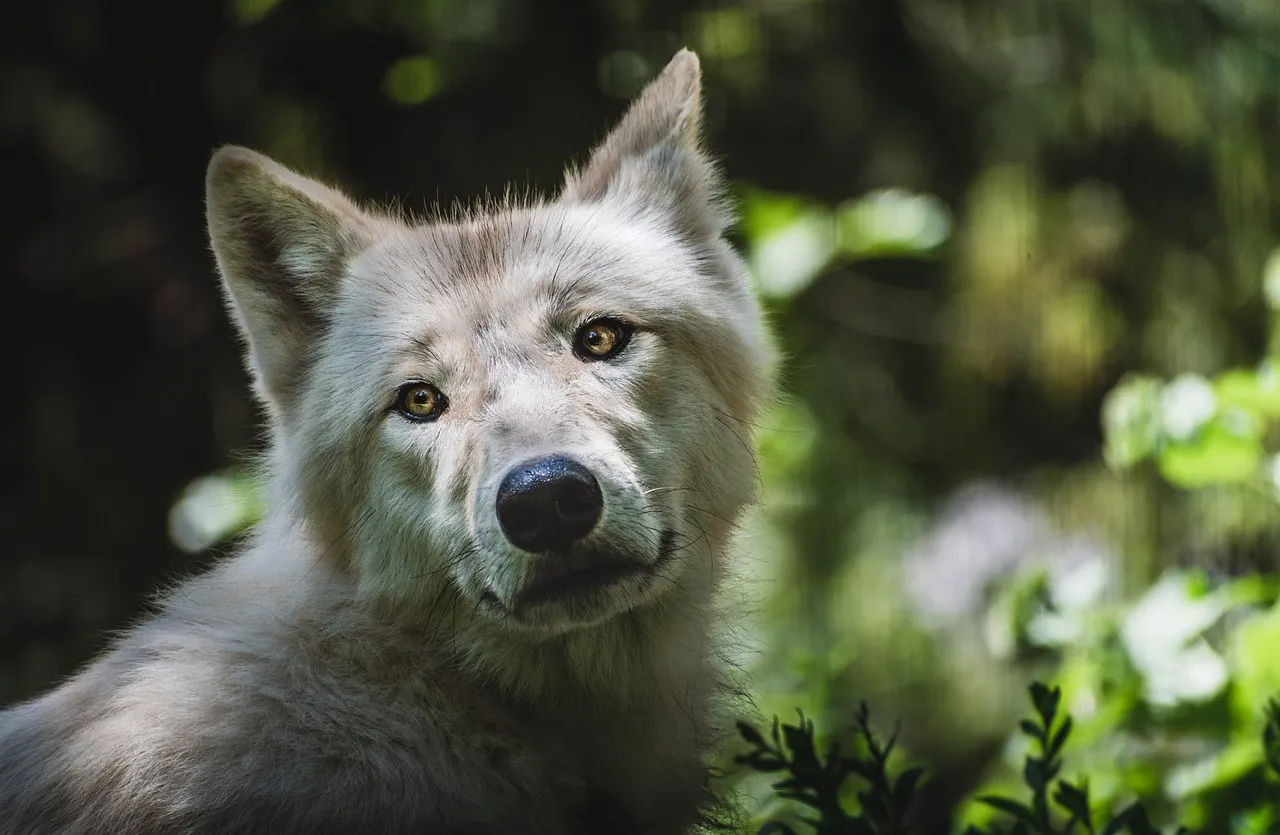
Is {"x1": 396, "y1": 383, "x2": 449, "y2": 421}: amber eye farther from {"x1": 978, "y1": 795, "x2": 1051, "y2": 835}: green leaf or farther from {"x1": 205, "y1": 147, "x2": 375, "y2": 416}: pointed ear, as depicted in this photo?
{"x1": 978, "y1": 795, "x2": 1051, "y2": 835}: green leaf

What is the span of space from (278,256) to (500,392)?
2.51 feet

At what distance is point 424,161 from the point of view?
5.87 m

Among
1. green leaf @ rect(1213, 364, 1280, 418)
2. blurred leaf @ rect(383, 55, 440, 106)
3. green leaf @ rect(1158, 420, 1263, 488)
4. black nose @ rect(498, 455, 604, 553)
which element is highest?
blurred leaf @ rect(383, 55, 440, 106)

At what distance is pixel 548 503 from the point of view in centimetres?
243

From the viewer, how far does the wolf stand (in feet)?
7.85

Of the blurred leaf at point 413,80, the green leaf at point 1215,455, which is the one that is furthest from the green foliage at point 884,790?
the blurred leaf at point 413,80

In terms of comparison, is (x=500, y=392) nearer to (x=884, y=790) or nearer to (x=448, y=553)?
(x=448, y=553)

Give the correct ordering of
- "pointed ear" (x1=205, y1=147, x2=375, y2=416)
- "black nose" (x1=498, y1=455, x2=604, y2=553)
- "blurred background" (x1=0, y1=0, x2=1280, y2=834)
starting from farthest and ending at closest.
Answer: "blurred background" (x1=0, y1=0, x2=1280, y2=834)
"pointed ear" (x1=205, y1=147, x2=375, y2=416)
"black nose" (x1=498, y1=455, x2=604, y2=553)

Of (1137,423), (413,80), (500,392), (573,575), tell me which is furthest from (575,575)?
(413,80)

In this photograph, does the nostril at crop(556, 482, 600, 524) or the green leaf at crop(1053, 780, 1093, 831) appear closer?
the green leaf at crop(1053, 780, 1093, 831)

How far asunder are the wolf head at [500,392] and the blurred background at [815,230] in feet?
5.38

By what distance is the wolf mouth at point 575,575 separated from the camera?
253 centimetres

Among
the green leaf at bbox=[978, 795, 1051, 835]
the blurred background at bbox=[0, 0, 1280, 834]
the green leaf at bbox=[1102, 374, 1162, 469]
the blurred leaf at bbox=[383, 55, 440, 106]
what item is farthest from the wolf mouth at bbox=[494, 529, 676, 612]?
the blurred leaf at bbox=[383, 55, 440, 106]

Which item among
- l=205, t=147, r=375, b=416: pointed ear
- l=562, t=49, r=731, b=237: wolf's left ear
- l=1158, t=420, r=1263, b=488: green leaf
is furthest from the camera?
l=562, t=49, r=731, b=237: wolf's left ear
